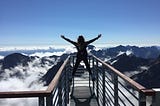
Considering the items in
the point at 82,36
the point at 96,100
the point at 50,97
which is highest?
the point at 82,36

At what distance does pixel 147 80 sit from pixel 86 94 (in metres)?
188

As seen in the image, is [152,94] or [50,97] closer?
[152,94]

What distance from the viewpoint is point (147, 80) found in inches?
7648

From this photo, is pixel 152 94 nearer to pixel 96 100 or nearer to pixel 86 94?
pixel 96 100

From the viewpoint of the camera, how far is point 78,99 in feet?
36.0

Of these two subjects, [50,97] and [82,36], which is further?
[82,36]

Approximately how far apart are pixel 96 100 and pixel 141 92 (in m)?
7.42

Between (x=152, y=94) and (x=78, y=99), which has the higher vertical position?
(x=152, y=94)

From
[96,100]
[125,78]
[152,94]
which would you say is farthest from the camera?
[96,100]

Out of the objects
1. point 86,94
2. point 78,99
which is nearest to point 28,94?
point 78,99

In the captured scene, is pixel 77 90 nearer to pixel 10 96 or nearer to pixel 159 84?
pixel 10 96

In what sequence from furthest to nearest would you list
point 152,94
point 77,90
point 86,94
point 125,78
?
point 77,90 < point 86,94 < point 125,78 < point 152,94

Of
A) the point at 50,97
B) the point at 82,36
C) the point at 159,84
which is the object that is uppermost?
the point at 82,36

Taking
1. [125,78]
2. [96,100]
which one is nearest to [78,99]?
[96,100]
